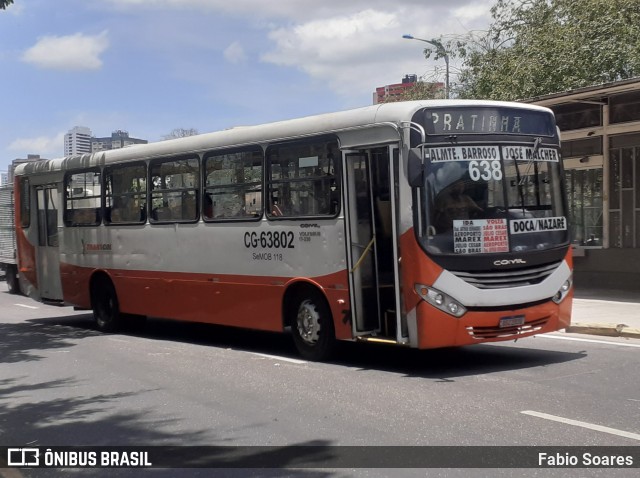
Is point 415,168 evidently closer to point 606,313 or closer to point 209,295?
point 209,295

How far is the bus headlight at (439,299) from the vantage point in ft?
29.8

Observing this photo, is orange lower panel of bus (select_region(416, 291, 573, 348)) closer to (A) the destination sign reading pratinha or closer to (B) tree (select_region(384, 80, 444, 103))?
(A) the destination sign reading pratinha

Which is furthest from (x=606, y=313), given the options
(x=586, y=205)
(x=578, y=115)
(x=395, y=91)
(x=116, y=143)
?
(x=395, y=91)

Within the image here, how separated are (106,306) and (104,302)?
109 mm

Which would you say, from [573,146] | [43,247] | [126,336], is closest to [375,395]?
[126,336]

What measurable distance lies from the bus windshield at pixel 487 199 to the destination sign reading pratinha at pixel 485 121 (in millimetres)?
126

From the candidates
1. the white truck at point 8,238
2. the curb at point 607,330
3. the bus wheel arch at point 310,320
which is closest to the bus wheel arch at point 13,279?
the white truck at point 8,238

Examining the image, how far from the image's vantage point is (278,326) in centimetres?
1117

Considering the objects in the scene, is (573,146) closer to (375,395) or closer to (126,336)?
(126,336)

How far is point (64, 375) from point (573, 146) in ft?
43.9

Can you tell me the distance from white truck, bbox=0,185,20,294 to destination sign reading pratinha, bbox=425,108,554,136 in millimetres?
17804

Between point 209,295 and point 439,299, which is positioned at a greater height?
point 439,299

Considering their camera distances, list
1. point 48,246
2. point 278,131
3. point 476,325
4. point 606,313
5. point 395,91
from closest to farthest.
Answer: point 476,325 < point 278,131 < point 606,313 < point 48,246 < point 395,91

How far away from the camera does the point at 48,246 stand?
16844 millimetres
